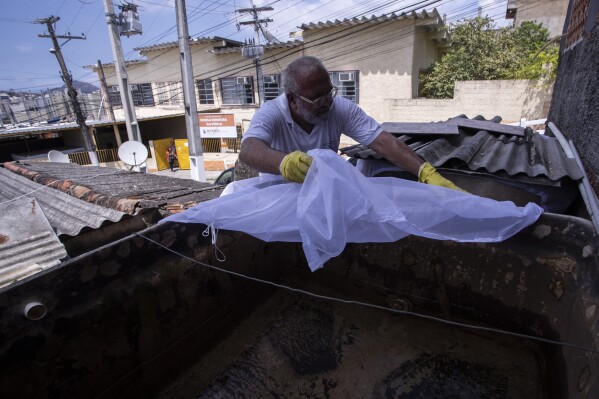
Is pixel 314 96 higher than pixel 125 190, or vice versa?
pixel 314 96

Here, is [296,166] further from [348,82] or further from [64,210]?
[348,82]

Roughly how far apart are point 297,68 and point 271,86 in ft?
44.3

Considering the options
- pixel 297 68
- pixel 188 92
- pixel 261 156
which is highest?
pixel 188 92

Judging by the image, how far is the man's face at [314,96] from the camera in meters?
1.94

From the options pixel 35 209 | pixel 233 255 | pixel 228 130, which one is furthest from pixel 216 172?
pixel 233 255

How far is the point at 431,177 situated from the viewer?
5.82 ft

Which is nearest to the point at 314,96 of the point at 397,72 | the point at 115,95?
the point at 397,72

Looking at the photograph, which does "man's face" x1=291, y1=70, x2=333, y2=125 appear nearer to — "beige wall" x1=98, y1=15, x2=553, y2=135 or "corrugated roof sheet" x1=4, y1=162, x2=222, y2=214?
"corrugated roof sheet" x1=4, y1=162, x2=222, y2=214

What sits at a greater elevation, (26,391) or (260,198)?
(260,198)

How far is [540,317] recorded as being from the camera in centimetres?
144

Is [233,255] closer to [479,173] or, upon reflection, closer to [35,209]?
[479,173]

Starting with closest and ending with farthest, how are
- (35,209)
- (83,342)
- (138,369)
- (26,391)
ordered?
(26,391) → (83,342) → (138,369) → (35,209)

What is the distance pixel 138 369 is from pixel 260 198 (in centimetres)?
106

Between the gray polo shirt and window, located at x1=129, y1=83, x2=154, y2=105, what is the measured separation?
19.6 m
